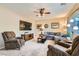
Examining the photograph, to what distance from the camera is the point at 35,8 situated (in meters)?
2.99

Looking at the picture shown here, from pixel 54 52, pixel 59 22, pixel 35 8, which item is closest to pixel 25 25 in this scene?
pixel 35 8

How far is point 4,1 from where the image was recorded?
2.52 m

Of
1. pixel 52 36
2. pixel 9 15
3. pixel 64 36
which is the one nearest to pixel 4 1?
pixel 9 15

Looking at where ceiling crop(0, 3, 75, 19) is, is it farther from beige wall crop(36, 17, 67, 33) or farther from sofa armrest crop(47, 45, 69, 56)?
sofa armrest crop(47, 45, 69, 56)

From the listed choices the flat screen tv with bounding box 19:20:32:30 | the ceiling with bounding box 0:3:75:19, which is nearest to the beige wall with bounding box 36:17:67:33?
the ceiling with bounding box 0:3:75:19

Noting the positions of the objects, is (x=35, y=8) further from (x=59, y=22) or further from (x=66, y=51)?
(x=66, y=51)

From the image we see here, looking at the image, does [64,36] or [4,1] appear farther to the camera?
[64,36]

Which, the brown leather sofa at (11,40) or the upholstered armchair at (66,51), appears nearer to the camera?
the upholstered armchair at (66,51)

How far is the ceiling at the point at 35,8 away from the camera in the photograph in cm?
276

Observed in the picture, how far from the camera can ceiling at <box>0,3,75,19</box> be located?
2.76 meters

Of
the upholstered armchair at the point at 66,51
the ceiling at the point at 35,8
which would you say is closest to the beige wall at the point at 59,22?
the ceiling at the point at 35,8

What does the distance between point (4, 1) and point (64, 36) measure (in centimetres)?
164

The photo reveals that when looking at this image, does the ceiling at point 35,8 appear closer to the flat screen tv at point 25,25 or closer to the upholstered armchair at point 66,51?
the flat screen tv at point 25,25

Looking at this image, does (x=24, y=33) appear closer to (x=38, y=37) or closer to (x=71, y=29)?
(x=38, y=37)
